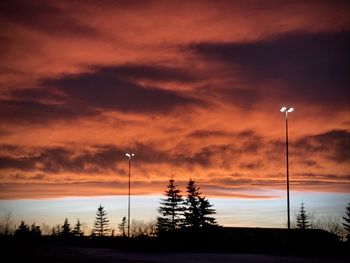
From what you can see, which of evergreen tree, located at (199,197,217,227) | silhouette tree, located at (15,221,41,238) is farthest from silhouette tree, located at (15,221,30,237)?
evergreen tree, located at (199,197,217,227)

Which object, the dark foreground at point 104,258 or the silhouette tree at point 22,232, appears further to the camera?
the silhouette tree at point 22,232

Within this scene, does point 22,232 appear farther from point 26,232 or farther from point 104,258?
point 104,258

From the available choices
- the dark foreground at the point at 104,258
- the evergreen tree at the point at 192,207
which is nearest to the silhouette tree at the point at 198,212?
the evergreen tree at the point at 192,207

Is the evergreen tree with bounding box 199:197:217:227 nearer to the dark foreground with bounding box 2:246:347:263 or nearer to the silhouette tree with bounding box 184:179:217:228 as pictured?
the silhouette tree with bounding box 184:179:217:228

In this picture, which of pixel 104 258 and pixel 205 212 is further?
pixel 205 212

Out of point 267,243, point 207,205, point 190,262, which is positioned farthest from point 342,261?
point 207,205

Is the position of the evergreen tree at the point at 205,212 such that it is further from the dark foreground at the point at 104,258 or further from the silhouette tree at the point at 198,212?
the dark foreground at the point at 104,258

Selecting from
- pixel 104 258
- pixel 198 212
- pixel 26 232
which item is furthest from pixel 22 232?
pixel 104 258

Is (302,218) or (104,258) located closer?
(104,258)

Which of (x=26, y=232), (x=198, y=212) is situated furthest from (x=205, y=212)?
(x=26, y=232)

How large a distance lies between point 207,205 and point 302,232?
27.0 m

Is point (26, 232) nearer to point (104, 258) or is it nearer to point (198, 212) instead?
point (198, 212)

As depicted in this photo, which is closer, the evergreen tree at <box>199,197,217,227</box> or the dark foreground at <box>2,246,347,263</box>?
the dark foreground at <box>2,246,347,263</box>

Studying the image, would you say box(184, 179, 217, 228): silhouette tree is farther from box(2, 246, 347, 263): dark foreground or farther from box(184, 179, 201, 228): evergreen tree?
box(2, 246, 347, 263): dark foreground
